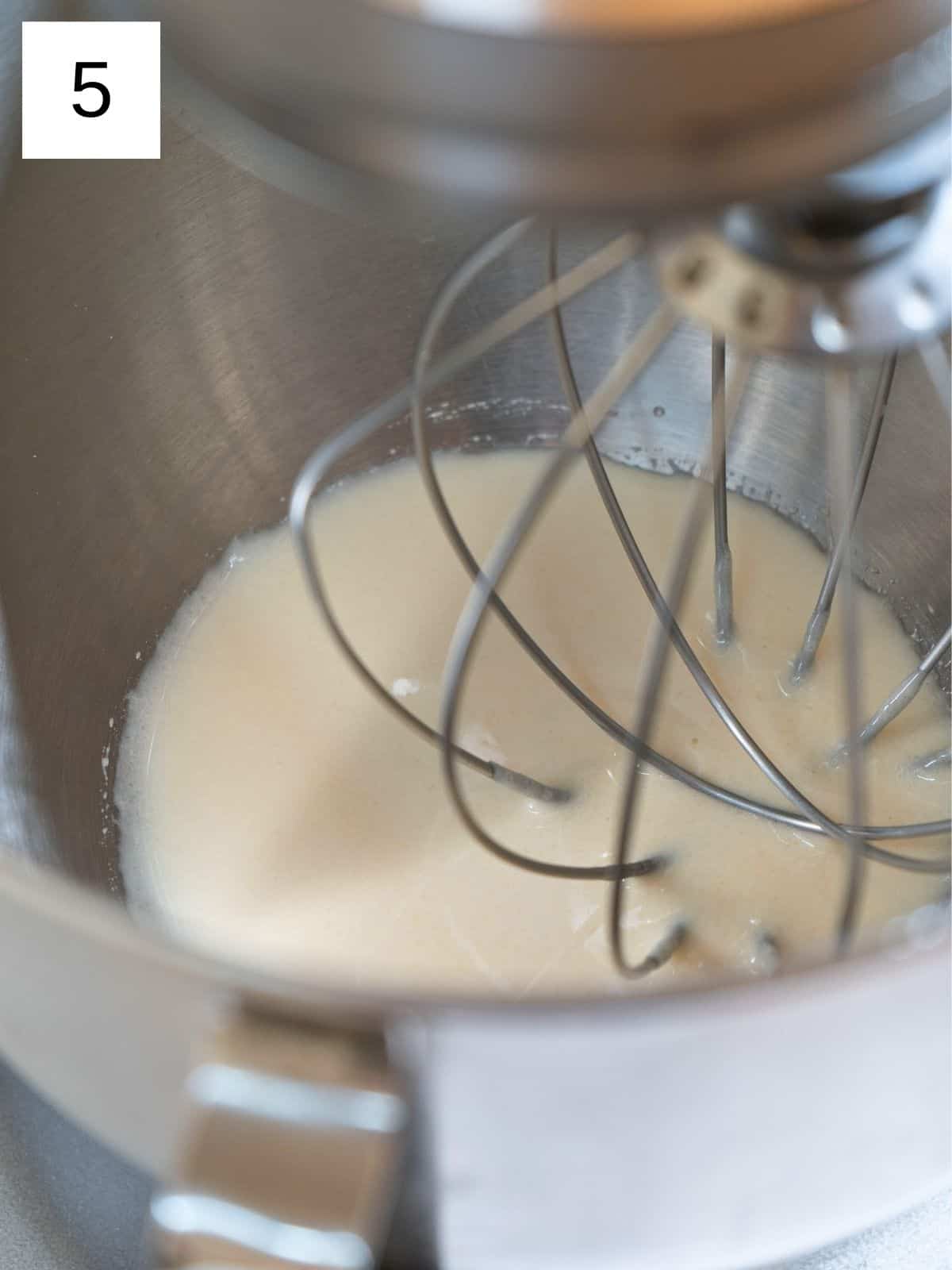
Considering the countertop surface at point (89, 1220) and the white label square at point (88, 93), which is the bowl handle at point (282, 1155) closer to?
the countertop surface at point (89, 1220)

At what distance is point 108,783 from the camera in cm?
83

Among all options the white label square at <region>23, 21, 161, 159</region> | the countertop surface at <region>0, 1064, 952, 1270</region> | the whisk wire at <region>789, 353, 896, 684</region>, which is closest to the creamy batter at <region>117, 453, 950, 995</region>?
the whisk wire at <region>789, 353, 896, 684</region>

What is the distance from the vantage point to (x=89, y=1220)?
2.01ft

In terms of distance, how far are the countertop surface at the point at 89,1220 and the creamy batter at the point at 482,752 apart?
0.14 meters

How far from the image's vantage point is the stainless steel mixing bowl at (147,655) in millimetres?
386

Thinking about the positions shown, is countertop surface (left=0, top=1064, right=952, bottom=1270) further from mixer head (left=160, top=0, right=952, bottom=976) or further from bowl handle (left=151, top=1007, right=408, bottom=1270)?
mixer head (left=160, top=0, right=952, bottom=976)

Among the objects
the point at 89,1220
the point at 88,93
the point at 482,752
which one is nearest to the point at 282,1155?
the point at 89,1220

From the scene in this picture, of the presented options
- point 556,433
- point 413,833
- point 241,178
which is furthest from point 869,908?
point 241,178

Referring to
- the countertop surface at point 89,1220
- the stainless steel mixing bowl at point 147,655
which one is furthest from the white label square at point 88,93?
the countertop surface at point 89,1220

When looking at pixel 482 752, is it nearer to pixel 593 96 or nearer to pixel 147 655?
pixel 147 655

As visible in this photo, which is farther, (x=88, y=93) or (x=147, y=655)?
(x=147, y=655)

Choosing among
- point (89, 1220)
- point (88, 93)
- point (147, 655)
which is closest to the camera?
point (89, 1220)

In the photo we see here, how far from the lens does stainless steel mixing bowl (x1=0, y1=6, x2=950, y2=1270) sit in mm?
386

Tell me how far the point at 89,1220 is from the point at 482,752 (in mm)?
320
